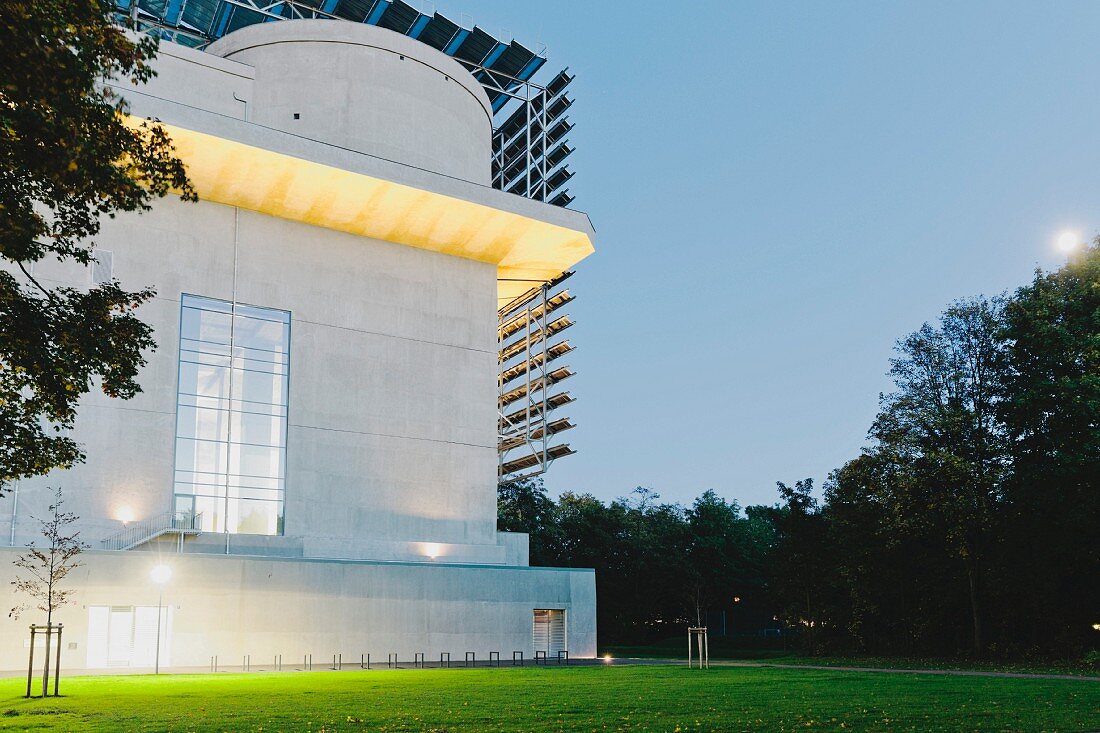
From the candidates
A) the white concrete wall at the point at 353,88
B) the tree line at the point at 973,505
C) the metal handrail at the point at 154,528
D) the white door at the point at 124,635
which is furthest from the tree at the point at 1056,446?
the metal handrail at the point at 154,528

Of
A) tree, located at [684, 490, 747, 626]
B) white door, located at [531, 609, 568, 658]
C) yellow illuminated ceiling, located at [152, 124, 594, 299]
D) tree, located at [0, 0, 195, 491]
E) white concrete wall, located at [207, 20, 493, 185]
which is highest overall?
white concrete wall, located at [207, 20, 493, 185]

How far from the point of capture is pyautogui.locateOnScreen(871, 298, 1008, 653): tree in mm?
38750

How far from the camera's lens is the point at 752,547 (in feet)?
247

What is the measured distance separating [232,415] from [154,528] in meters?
5.88

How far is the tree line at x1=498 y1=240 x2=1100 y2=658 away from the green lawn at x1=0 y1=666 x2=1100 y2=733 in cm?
1351

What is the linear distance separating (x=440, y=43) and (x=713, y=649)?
4125cm

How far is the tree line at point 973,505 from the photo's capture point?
35812 mm

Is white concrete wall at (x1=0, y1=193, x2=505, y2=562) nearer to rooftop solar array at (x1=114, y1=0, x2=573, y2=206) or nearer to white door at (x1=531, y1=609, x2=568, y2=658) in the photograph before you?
white door at (x1=531, y1=609, x2=568, y2=658)

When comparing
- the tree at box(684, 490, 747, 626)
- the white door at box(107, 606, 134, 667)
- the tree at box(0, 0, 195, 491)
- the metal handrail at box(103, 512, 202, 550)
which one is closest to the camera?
the tree at box(0, 0, 195, 491)

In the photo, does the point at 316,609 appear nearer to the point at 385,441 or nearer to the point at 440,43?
the point at 385,441

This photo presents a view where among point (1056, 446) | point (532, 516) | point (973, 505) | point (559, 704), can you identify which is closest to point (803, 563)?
point (973, 505)

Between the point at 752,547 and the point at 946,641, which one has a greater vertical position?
the point at 752,547

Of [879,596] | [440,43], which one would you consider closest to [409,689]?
[879,596]

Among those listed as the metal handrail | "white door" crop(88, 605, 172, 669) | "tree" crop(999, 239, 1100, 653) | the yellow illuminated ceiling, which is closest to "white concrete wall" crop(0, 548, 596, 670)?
"white door" crop(88, 605, 172, 669)
